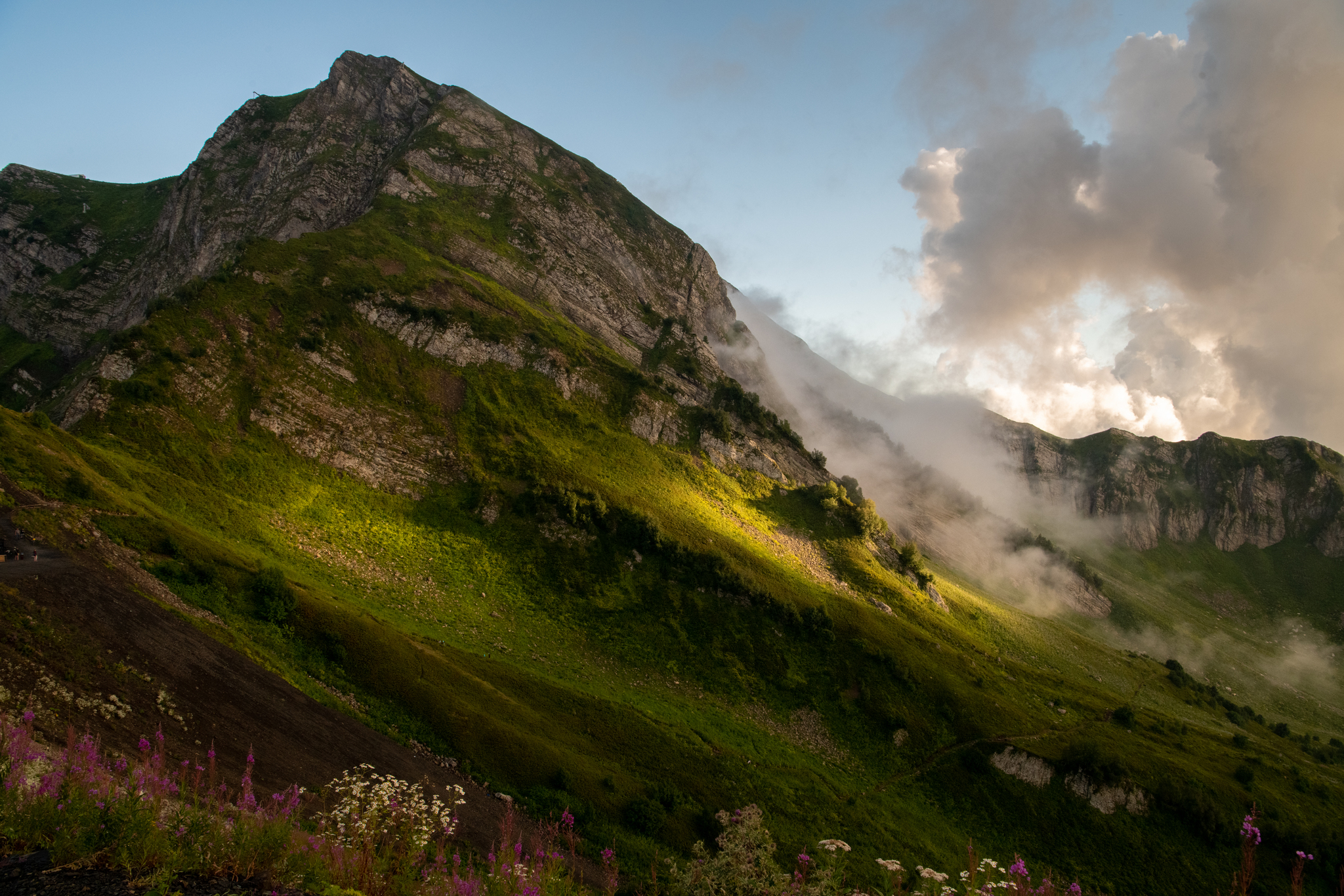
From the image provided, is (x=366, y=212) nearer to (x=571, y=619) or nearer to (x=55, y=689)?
(x=571, y=619)

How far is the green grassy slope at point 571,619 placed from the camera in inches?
1278

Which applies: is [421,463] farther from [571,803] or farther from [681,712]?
[571,803]

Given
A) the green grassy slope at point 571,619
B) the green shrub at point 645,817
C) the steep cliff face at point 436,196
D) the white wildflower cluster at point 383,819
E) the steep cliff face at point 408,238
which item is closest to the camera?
the white wildflower cluster at point 383,819

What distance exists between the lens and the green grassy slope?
107 ft

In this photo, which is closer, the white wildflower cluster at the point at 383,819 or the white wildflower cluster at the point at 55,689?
the white wildflower cluster at the point at 383,819

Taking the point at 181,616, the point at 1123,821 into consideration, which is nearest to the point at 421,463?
the point at 181,616

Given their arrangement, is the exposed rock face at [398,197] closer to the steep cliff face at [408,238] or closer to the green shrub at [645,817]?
the steep cliff face at [408,238]

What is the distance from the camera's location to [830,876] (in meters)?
8.59

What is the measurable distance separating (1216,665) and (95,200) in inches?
11406

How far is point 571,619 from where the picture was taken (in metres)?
51.7

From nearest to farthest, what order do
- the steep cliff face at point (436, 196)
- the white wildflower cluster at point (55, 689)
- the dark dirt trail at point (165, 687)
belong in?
the white wildflower cluster at point (55, 689), the dark dirt trail at point (165, 687), the steep cliff face at point (436, 196)

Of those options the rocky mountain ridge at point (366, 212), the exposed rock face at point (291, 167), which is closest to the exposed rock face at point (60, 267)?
the rocky mountain ridge at point (366, 212)

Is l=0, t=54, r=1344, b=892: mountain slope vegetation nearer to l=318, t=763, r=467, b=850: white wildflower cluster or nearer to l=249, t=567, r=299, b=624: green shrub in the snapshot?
l=249, t=567, r=299, b=624: green shrub

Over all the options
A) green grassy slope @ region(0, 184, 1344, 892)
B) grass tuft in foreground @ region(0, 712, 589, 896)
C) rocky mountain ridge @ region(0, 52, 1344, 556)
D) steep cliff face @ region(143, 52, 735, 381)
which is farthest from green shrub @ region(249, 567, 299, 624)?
steep cliff face @ region(143, 52, 735, 381)
